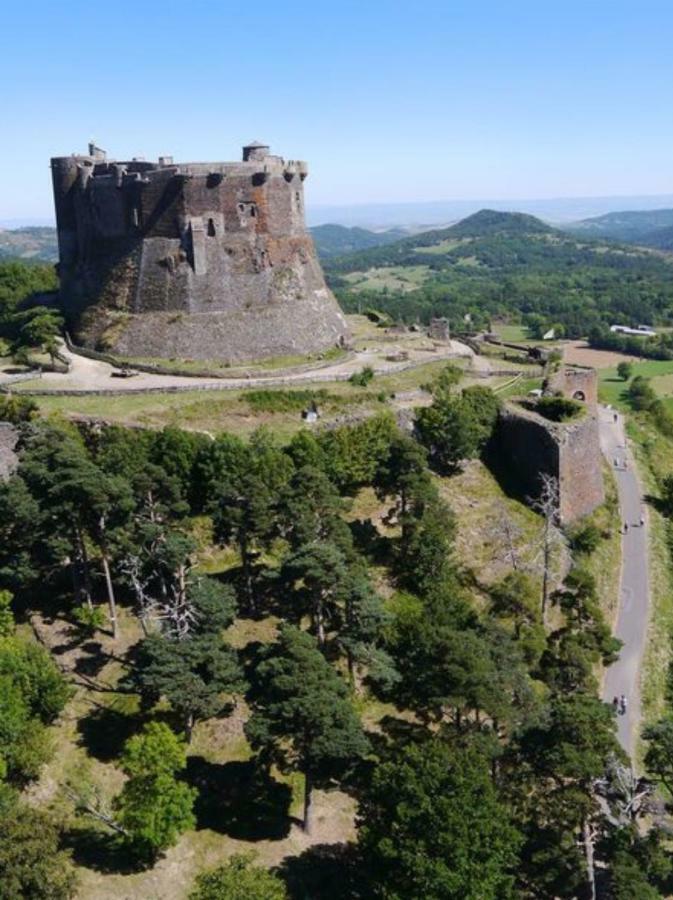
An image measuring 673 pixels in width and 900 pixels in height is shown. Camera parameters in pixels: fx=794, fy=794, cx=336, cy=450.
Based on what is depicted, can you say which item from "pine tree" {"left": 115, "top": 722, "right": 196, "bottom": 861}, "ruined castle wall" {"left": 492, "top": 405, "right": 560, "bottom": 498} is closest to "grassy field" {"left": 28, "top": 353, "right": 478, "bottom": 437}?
"ruined castle wall" {"left": 492, "top": 405, "right": 560, "bottom": 498}

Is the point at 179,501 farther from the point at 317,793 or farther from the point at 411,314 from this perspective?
the point at 411,314

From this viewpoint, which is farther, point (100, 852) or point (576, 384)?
point (576, 384)

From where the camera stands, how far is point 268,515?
37.4 metres

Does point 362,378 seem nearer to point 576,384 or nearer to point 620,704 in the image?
point 576,384

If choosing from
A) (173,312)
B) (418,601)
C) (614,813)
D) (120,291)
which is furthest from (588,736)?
(120,291)

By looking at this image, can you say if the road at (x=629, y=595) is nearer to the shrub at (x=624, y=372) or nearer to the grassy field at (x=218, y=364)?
the grassy field at (x=218, y=364)

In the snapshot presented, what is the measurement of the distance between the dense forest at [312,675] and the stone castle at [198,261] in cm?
1437

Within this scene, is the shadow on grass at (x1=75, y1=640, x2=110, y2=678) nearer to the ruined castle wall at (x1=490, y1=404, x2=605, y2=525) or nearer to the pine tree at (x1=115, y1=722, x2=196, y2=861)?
the pine tree at (x1=115, y1=722, x2=196, y2=861)

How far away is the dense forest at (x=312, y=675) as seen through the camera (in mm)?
25156

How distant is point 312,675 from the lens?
28281mm

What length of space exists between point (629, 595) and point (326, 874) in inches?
1051


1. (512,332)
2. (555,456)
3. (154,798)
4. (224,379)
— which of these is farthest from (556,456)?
(512,332)

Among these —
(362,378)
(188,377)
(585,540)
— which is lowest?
(585,540)

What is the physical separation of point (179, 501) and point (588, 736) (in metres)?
21.5
